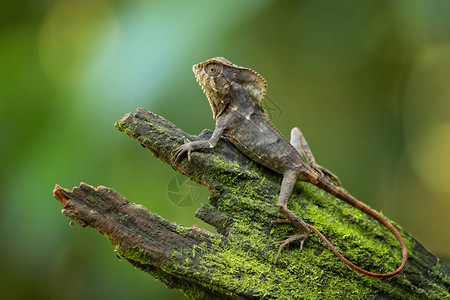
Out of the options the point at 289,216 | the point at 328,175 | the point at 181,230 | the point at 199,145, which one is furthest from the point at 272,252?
the point at 328,175

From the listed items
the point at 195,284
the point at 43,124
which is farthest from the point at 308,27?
the point at 195,284

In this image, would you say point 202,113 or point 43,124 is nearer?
point 43,124

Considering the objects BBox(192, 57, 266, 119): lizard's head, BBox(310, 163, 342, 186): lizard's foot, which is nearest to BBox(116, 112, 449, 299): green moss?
BBox(310, 163, 342, 186): lizard's foot

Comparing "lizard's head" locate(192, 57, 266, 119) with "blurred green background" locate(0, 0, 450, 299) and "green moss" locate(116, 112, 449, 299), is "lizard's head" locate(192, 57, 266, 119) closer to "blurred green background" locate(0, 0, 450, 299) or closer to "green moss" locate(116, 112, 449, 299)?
"green moss" locate(116, 112, 449, 299)

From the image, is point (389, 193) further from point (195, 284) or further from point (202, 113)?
point (195, 284)

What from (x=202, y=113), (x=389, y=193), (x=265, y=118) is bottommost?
(x=265, y=118)

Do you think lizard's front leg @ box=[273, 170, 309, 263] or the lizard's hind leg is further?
the lizard's hind leg

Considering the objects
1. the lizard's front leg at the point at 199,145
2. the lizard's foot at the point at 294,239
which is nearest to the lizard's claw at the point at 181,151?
the lizard's front leg at the point at 199,145

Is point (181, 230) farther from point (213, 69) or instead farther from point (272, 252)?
point (213, 69)

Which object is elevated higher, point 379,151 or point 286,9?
point 286,9
